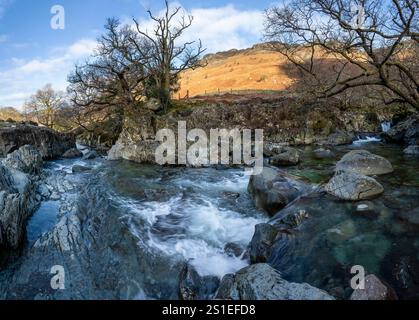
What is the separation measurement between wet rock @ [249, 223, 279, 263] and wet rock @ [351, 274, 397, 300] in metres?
1.91

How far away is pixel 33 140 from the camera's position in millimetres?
19859

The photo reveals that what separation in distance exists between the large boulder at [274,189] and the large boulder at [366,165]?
5.33 ft

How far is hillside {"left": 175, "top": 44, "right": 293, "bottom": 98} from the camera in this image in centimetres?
5294

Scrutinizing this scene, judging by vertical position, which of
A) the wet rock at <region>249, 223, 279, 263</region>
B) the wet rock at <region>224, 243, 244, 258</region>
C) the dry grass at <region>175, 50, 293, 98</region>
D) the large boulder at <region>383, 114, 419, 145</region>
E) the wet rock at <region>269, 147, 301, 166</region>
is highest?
the dry grass at <region>175, 50, 293, 98</region>

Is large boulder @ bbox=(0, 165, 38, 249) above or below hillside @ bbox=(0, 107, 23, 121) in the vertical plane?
below

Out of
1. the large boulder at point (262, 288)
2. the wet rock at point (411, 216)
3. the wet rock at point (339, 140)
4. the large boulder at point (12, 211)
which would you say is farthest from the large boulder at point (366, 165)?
the wet rock at point (339, 140)

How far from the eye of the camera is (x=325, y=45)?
13.9m

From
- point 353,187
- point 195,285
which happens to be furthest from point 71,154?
point 353,187

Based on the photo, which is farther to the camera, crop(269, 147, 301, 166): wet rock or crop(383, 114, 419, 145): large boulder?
crop(383, 114, 419, 145): large boulder

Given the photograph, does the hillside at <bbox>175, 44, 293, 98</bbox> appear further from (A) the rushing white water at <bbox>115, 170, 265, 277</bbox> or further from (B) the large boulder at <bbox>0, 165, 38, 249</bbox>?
(B) the large boulder at <bbox>0, 165, 38, 249</bbox>

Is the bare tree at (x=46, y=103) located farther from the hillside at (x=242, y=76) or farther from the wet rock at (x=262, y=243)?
the wet rock at (x=262, y=243)

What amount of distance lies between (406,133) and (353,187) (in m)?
11.9

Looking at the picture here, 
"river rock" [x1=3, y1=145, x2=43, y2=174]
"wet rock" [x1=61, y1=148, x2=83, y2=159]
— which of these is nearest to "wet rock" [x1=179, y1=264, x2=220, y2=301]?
"river rock" [x1=3, y1=145, x2=43, y2=174]

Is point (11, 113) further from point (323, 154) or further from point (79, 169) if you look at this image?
point (323, 154)
